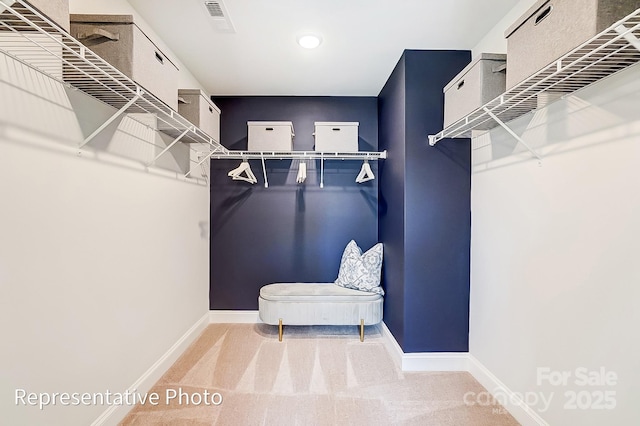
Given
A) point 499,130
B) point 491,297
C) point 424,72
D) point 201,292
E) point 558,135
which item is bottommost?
point 201,292

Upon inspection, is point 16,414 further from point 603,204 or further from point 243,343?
point 603,204

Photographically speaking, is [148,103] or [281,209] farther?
[281,209]

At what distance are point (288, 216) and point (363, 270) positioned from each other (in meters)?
0.99

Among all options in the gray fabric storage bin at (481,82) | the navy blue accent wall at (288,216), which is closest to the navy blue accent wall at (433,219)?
the gray fabric storage bin at (481,82)

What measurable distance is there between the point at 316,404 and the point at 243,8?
8.14 feet

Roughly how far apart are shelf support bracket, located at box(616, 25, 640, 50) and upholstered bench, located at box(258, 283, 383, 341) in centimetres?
238

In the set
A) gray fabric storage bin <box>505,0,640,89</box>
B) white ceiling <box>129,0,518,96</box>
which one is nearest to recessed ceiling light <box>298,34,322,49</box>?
white ceiling <box>129,0,518,96</box>

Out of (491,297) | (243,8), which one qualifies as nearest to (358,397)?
(491,297)

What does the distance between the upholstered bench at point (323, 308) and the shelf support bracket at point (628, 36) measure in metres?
2.38

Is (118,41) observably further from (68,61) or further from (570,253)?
(570,253)

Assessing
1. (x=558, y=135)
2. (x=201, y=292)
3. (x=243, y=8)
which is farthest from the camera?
(x=201, y=292)

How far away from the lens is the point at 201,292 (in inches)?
121

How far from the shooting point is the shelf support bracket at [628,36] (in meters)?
0.94

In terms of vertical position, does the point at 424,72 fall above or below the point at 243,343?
above
